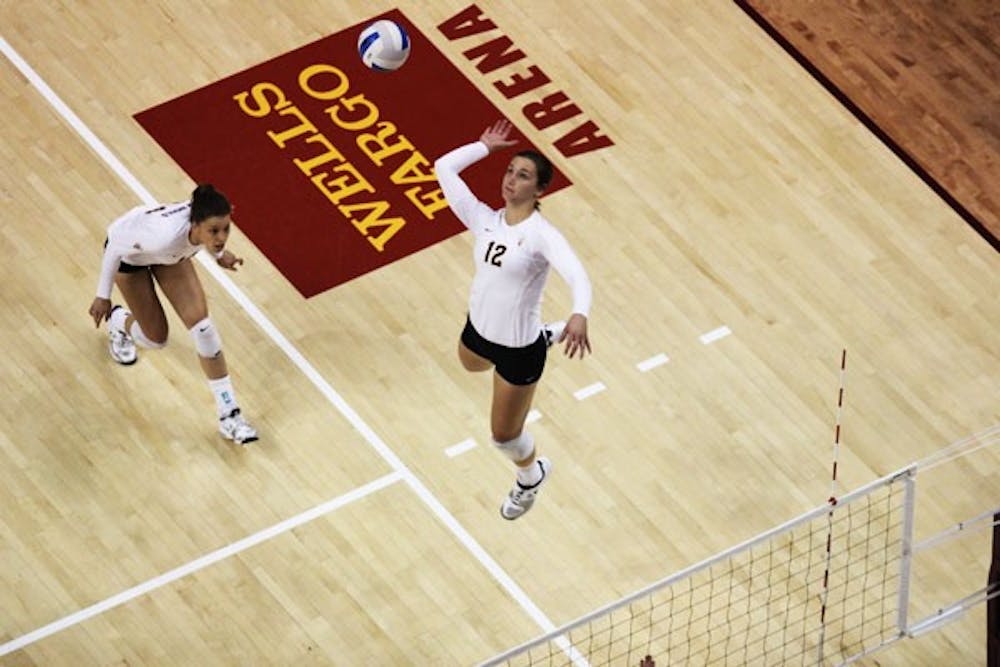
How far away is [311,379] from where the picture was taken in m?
17.1

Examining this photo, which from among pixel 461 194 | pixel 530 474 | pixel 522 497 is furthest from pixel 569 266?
pixel 522 497

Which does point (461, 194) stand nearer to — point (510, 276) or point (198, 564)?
point (510, 276)

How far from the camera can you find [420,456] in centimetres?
1658

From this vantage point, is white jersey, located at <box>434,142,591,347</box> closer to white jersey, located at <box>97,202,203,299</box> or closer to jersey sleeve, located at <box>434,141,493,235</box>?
jersey sleeve, located at <box>434,141,493,235</box>

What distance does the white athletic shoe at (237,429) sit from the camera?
16.5 meters

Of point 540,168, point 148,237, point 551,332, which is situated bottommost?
point 551,332

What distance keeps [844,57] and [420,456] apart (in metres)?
5.72

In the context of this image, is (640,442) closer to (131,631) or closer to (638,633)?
(638,633)

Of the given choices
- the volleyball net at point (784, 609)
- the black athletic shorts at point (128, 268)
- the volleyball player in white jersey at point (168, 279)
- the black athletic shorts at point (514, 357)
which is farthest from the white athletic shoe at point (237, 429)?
the volleyball net at point (784, 609)

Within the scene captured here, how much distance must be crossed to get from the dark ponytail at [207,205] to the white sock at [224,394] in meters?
1.53

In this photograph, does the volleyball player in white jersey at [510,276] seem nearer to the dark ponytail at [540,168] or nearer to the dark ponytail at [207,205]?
the dark ponytail at [540,168]

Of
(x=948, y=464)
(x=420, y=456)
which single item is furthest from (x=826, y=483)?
(x=420, y=456)

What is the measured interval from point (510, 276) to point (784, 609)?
10.2ft

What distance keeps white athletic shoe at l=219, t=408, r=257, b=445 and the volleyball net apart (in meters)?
2.53
